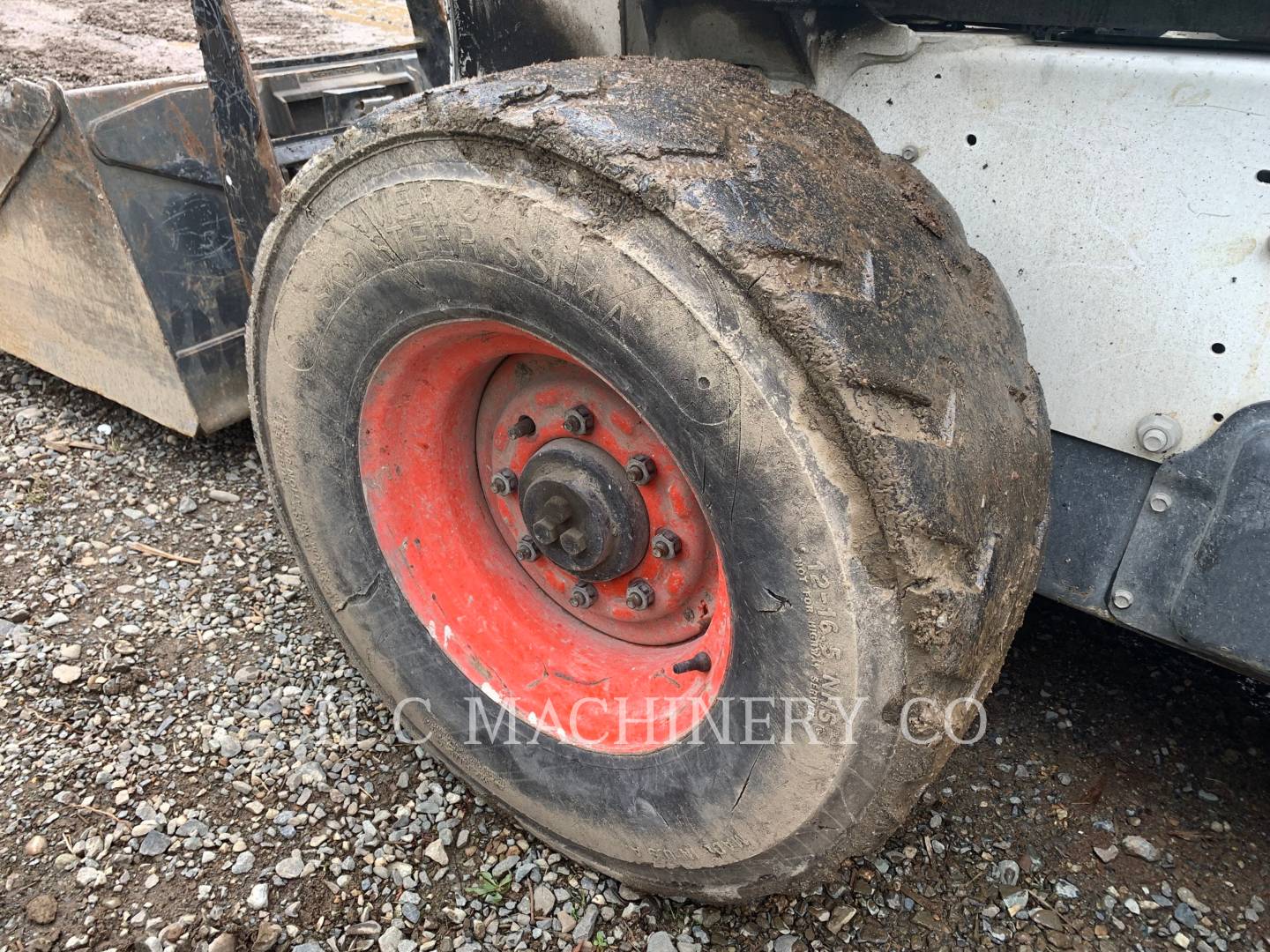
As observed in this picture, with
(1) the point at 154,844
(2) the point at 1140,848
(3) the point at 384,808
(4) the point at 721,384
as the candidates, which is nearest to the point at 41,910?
(1) the point at 154,844

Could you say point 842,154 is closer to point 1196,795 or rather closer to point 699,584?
point 699,584

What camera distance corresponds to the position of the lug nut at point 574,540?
1531 mm

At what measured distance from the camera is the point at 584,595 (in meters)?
1.70

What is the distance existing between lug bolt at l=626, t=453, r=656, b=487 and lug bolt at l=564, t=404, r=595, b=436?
10 cm

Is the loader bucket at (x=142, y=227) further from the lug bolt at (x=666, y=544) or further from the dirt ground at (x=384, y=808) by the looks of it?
the lug bolt at (x=666, y=544)

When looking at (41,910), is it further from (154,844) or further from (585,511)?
(585,511)

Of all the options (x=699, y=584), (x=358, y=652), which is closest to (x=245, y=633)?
(x=358, y=652)

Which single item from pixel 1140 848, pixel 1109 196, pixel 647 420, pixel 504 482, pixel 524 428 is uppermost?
pixel 1109 196

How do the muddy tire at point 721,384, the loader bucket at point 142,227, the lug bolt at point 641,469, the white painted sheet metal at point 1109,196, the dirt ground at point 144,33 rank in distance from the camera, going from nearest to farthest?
the muddy tire at point 721,384 < the white painted sheet metal at point 1109,196 < the lug bolt at point 641,469 < the loader bucket at point 142,227 < the dirt ground at point 144,33

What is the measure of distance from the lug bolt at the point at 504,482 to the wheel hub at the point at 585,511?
0.11 metres

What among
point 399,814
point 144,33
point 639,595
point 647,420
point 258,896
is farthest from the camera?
point 144,33

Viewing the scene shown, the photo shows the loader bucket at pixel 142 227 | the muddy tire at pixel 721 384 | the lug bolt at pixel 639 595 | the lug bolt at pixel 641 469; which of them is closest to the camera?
the muddy tire at pixel 721 384

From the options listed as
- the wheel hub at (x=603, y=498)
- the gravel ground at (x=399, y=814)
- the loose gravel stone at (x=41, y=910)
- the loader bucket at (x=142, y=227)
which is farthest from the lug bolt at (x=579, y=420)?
the loader bucket at (x=142, y=227)

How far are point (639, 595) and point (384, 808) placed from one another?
722 millimetres
